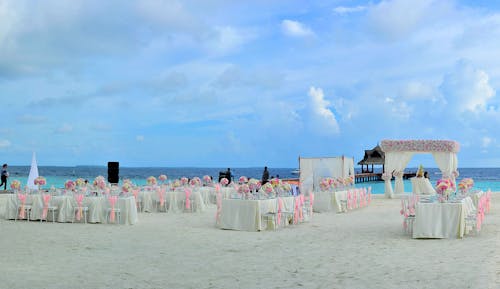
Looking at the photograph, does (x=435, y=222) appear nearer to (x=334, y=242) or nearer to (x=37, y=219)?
(x=334, y=242)

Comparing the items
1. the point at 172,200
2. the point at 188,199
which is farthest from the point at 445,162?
the point at 172,200

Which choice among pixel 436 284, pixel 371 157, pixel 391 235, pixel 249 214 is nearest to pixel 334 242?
pixel 391 235

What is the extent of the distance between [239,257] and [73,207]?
6425mm

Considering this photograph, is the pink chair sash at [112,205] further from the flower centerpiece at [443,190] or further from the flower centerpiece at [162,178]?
the flower centerpiece at [443,190]

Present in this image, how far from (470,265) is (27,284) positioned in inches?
230

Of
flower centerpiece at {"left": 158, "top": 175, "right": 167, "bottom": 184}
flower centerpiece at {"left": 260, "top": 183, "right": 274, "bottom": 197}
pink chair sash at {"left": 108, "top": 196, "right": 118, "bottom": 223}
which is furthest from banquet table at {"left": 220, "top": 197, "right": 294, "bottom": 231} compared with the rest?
flower centerpiece at {"left": 158, "top": 175, "right": 167, "bottom": 184}

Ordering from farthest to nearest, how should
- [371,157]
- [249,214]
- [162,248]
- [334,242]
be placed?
[371,157], [249,214], [334,242], [162,248]

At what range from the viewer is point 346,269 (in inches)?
298

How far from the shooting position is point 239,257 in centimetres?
865

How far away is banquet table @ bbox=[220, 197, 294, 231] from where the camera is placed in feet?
39.5

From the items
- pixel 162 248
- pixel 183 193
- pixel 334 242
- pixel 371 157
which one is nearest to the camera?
pixel 162 248

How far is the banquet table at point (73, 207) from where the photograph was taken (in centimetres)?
1327

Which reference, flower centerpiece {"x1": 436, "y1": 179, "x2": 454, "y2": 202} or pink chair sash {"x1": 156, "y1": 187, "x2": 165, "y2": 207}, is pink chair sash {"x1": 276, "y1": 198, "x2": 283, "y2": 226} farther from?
pink chair sash {"x1": 156, "y1": 187, "x2": 165, "y2": 207}

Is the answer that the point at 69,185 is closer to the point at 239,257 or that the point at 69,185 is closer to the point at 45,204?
the point at 45,204
